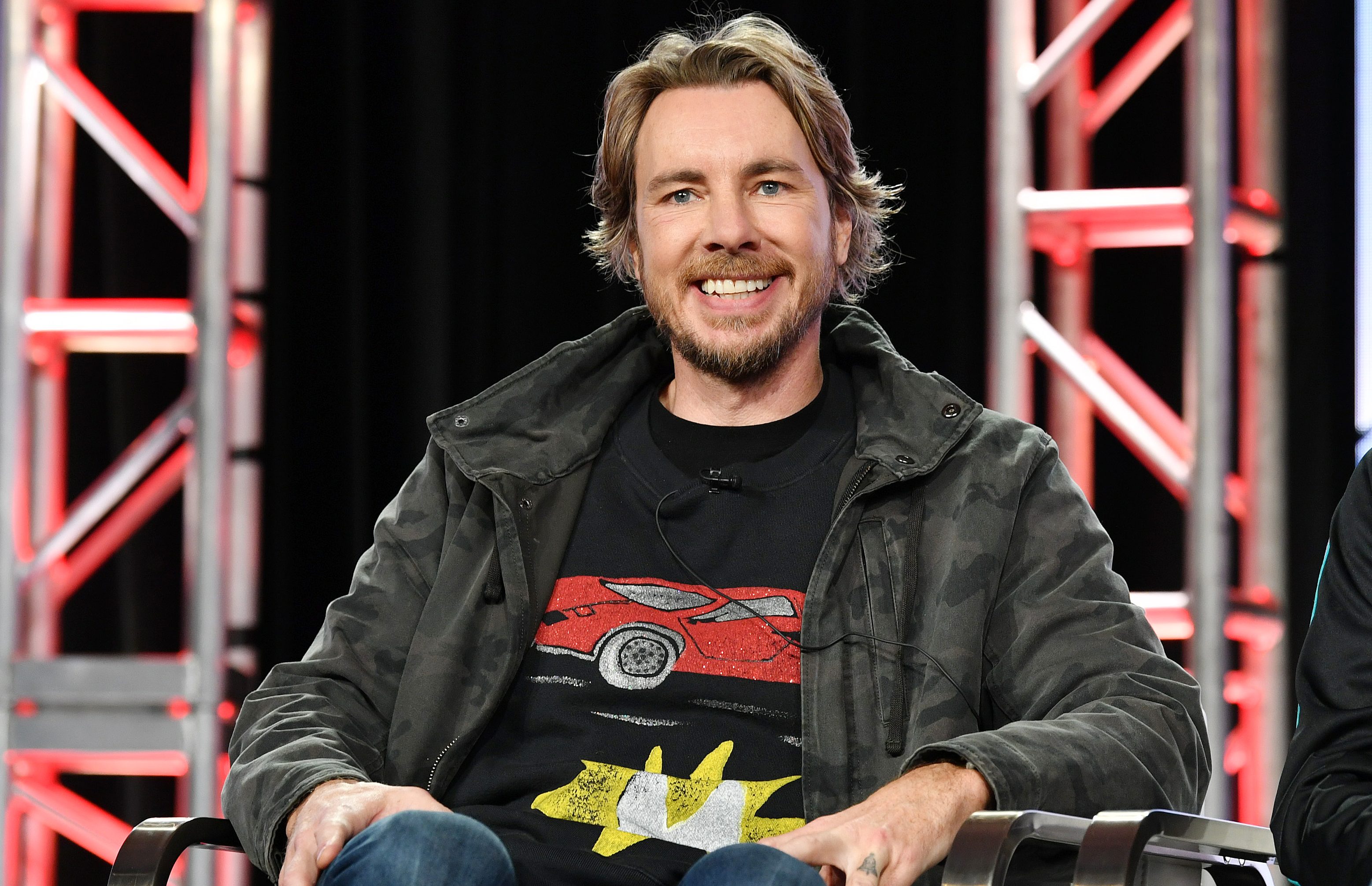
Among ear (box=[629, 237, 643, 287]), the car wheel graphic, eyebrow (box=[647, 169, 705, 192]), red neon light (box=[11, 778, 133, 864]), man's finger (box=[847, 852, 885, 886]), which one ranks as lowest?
red neon light (box=[11, 778, 133, 864])

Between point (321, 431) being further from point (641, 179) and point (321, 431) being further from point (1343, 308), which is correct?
point (1343, 308)

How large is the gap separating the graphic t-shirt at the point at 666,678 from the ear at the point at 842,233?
1.02 feet

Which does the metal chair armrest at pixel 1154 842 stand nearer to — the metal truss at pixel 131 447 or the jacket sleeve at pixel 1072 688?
the jacket sleeve at pixel 1072 688

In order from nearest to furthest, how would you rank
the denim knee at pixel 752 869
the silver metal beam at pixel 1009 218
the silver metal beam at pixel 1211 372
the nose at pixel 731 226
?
the denim knee at pixel 752 869 → the nose at pixel 731 226 → the silver metal beam at pixel 1211 372 → the silver metal beam at pixel 1009 218

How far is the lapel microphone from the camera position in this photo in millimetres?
1828

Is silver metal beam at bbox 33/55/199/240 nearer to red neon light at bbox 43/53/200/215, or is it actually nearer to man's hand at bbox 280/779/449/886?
red neon light at bbox 43/53/200/215

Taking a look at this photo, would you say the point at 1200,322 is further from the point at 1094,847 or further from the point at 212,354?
the point at 212,354

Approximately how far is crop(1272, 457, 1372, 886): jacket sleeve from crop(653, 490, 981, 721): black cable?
1.31 feet

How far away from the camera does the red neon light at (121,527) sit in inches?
111

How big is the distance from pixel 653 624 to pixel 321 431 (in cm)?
142

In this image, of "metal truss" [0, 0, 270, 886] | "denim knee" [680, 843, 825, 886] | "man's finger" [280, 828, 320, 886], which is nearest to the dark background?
"metal truss" [0, 0, 270, 886]

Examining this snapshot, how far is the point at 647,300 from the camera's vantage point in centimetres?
205

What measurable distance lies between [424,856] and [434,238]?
6.01 feet

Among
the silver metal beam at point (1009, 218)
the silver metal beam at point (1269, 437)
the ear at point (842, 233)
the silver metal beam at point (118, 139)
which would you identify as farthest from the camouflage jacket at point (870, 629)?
the silver metal beam at point (118, 139)
